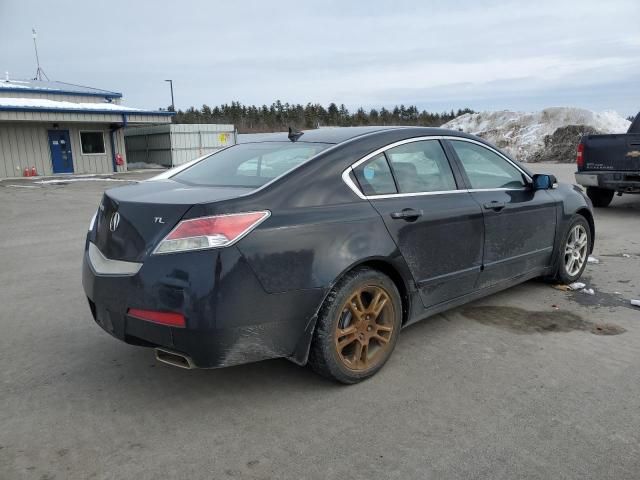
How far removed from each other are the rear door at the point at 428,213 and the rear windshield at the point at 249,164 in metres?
0.42

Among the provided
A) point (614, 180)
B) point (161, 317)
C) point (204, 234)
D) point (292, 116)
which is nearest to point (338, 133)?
point (204, 234)

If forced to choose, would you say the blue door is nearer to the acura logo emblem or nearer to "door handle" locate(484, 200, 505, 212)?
the acura logo emblem

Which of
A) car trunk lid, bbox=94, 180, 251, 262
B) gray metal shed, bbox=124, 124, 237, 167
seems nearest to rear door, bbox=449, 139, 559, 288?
car trunk lid, bbox=94, 180, 251, 262

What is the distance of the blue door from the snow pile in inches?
953

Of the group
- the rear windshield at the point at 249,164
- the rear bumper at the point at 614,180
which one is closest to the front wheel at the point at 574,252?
the rear windshield at the point at 249,164

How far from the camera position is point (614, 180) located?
9.52 metres

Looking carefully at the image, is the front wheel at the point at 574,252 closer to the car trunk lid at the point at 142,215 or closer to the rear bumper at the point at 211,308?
the rear bumper at the point at 211,308

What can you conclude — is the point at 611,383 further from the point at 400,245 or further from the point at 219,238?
the point at 219,238

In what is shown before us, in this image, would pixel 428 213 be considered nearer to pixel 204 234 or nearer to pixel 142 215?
pixel 204 234

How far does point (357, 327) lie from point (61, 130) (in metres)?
26.7

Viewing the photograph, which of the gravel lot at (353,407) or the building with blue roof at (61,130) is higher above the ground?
the building with blue roof at (61,130)

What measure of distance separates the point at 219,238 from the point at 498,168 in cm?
271

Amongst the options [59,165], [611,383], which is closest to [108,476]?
[611,383]

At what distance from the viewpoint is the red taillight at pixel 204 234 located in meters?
2.73
